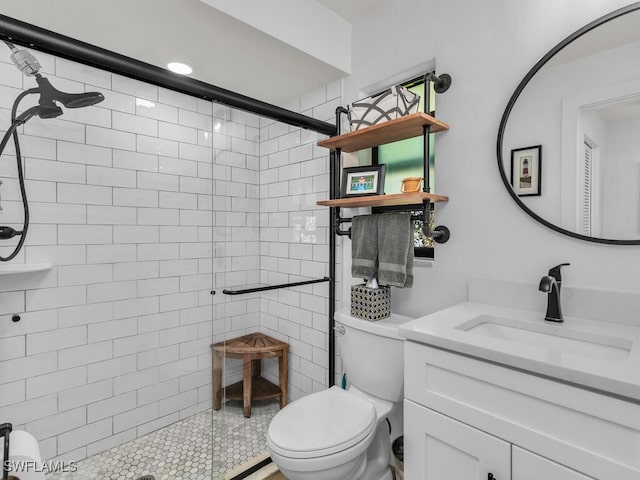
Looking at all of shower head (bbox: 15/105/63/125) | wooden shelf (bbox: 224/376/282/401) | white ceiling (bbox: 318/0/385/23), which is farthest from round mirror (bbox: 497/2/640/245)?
shower head (bbox: 15/105/63/125)

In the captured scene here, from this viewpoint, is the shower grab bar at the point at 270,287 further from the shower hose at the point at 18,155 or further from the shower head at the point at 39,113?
the shower head at the point at 39,113

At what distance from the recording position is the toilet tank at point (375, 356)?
1.42 metres

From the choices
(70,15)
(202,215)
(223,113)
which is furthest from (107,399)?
(70,15)

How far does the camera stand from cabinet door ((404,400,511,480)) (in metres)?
0.90

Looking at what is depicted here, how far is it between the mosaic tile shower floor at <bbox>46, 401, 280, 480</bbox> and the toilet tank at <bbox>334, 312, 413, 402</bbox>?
2.07 ft

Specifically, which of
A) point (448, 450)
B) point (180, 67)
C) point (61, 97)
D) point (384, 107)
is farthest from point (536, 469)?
point (180, 67)

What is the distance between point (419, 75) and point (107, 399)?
2.44 meters

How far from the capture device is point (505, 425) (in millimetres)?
879

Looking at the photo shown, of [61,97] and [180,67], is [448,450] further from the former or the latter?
[180,67]

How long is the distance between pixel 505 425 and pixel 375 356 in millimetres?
647

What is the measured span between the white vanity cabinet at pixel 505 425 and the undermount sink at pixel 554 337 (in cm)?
13

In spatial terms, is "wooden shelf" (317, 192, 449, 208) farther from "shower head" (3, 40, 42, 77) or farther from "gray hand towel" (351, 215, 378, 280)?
"shower head" (3, 40, 42, 77)

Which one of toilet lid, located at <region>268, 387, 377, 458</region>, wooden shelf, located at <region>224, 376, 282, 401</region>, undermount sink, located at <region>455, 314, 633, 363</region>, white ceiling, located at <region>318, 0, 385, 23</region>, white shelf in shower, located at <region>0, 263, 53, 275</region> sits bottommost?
wooden shelf, located at <region>224, 376, 282, 401</region>

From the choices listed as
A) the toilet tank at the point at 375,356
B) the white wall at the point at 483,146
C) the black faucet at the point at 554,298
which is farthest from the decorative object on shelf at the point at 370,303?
the black faucet at the point at 554,298
